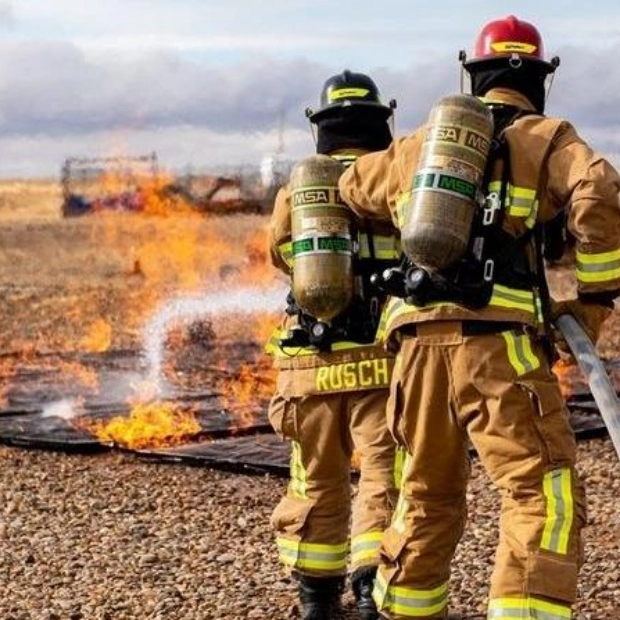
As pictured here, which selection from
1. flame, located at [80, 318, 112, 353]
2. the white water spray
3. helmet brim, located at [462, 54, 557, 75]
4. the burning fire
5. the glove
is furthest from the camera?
flame, located at [80, 318, 112, 353]

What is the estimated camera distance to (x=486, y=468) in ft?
15.3

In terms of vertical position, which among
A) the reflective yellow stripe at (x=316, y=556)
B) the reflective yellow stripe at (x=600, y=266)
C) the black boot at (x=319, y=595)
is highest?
the reflective yellow stripe at (x=600, y=266)

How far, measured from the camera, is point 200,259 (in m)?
29.5

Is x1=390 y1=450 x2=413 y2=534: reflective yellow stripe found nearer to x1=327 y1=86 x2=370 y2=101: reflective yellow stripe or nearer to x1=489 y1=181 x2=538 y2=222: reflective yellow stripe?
x1=489 y1=181 x2=538 y2=222: reflective yellow stripe

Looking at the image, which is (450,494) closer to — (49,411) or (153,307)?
(49,411)

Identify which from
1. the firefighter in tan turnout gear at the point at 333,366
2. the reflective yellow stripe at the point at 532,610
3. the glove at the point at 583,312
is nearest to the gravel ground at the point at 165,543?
the firefighter in tan turnout gear at the point at 333,366

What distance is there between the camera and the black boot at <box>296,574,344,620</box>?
5656mm

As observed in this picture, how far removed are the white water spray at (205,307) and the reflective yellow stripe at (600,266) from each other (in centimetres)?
909

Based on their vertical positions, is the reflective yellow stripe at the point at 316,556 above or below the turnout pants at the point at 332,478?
below

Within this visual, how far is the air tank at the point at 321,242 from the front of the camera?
17.8 ft

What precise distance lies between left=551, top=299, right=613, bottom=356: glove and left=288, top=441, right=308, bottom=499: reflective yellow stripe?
1370 millimetres

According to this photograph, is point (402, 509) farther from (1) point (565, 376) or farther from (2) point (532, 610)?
(1) point (565, 376)

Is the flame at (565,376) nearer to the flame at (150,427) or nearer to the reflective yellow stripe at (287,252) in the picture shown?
the flame at (150,427)

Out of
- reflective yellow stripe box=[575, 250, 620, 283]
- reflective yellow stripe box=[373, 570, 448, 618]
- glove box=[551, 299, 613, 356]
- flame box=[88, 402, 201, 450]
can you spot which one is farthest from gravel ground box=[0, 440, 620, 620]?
reflective yellow stripe box=[575, 250, 620, 283]
